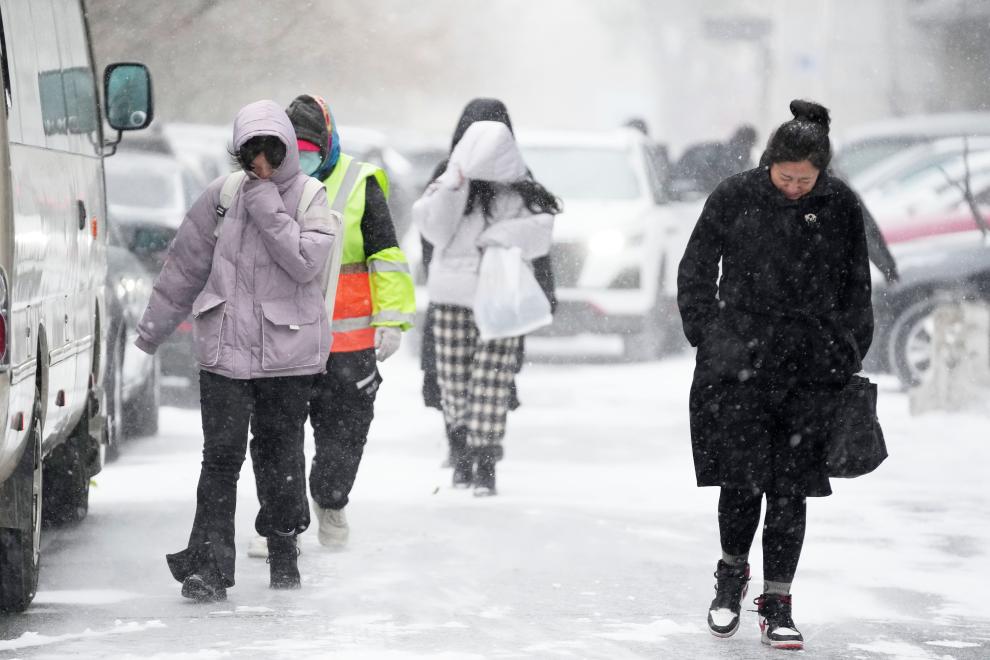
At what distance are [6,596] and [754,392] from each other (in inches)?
96.4

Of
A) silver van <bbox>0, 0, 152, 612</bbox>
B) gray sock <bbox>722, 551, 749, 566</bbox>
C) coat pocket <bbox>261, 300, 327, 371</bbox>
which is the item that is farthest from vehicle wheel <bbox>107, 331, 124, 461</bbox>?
gray sock <bbox>722, 551, 749, 566</bbox>

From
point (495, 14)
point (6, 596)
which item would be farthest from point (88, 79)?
point (495, 14)

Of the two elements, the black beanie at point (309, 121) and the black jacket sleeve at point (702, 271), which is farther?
the black beanie at point (309, 121)

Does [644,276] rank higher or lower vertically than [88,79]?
lower

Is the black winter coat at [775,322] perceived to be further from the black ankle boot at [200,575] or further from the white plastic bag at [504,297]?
the white plastic bag at [504,297]

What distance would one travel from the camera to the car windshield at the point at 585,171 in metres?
16.8

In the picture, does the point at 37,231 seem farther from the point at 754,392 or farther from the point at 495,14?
the point at 495,14

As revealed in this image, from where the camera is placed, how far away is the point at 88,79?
852 cm

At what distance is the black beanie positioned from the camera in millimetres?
7539

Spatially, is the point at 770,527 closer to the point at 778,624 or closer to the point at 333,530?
the point at 778,624

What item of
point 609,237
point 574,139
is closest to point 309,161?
point 609,237

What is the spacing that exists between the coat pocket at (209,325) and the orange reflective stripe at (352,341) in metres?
1.03

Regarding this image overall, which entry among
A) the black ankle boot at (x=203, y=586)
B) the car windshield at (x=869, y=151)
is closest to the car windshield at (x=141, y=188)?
the car windshield at (x=869, y=151)

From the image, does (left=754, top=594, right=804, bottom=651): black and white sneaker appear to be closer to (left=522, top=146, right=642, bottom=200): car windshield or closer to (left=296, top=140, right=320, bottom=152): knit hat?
(left=296, top=140, right=320, bottom=152): knit hat
